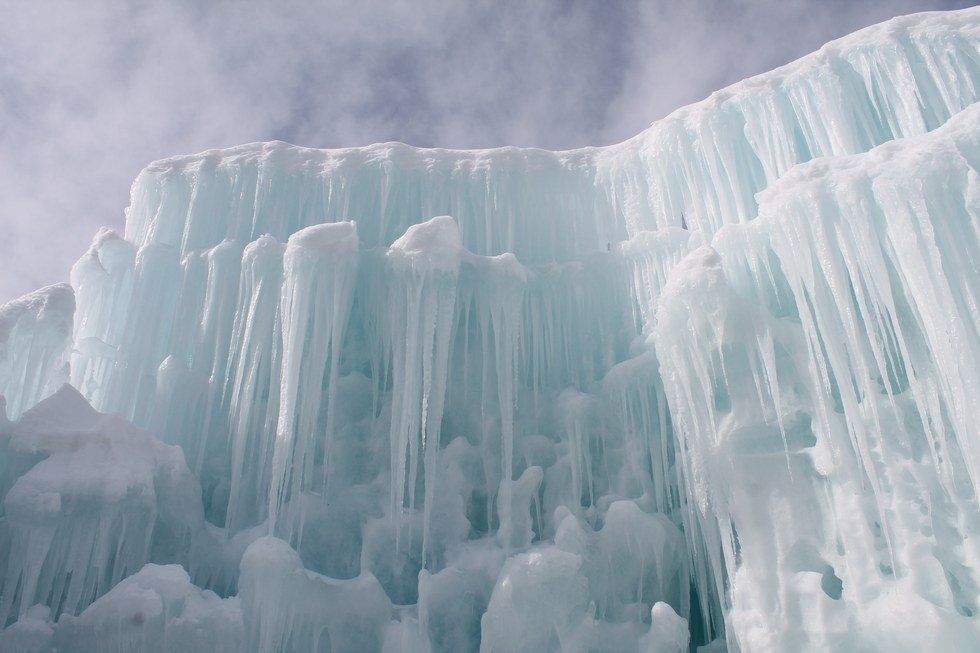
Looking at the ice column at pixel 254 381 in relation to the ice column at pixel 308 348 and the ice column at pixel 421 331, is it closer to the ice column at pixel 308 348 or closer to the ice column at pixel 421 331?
the ice column at pixel 308 348

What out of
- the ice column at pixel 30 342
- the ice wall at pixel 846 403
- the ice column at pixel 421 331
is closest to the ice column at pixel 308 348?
the ice column at pixel 421 331

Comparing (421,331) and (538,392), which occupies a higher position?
(421,331)

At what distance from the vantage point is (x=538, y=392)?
1061 cm

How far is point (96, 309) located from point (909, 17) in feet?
37.3

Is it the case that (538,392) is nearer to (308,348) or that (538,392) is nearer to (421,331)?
(421,331)

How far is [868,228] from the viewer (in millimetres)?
7590

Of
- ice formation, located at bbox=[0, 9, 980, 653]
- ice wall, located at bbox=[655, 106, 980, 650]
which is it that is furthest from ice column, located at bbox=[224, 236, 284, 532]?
ice wall, located at bbox=[655, 106, 980, 650]

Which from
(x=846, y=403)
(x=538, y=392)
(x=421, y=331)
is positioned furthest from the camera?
(x=538, y=392)

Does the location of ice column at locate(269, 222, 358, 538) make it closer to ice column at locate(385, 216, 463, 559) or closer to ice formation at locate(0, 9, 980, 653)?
ice formation at locate(0, 9, 980, 653)

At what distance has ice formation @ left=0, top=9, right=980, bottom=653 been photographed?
23.6 ft

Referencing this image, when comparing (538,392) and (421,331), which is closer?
(421,331)

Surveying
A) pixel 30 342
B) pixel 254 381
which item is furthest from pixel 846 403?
pixel 30 342

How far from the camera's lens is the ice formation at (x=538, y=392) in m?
7.20

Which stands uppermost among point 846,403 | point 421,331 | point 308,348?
point 421,331
